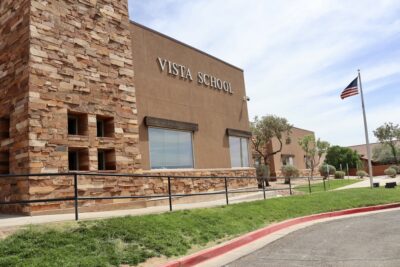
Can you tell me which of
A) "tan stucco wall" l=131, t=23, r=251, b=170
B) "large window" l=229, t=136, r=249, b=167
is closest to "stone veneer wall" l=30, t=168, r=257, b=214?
"tan stucco wall" l=131, t=23, r=251, b=170

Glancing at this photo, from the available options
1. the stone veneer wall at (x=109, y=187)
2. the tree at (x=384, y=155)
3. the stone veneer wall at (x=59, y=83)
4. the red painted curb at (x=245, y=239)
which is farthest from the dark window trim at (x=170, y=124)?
the tree at (x=384, y=155)

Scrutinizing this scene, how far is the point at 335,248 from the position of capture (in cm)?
855

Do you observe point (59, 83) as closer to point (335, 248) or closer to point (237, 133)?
point (335, 248)

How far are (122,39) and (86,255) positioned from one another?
9912mm

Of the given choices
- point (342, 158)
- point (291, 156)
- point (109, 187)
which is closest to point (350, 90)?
point (291, 156)

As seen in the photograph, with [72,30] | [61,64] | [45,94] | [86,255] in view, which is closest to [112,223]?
[86,255]

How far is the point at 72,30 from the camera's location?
42.8ft

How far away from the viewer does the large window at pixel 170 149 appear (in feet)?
53.8

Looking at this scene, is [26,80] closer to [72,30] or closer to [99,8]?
[72,30]

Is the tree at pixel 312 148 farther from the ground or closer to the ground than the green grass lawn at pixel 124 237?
farther from the ground

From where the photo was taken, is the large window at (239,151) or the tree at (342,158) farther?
the tree at (342,158)

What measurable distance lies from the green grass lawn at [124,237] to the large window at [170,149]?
4.66 m

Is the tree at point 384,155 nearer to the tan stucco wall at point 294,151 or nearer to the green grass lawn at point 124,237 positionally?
the tan stucco wall at point 294,151

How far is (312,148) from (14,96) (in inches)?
1517
